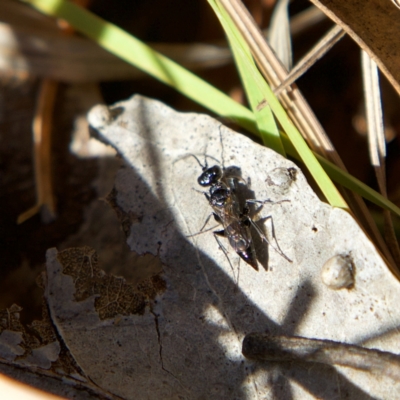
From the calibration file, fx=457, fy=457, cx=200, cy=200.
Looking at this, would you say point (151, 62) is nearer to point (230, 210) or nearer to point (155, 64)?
point (155, 64)

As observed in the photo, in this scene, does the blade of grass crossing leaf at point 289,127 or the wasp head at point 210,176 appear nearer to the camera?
the blade of grass crossing leaf at point 289,127

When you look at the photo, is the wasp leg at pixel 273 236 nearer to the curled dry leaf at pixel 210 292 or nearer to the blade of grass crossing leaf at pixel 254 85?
the curled dry leaf at pixel 210 292

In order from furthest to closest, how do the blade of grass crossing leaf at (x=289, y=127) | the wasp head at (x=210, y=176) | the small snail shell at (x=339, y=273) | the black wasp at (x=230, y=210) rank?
the wasp head at (x=210, y=176) → the black wasp at (x=230, y=210) → the blade of grass crossing leaf at (x=289, y=127) → the small snail shell at (x=339, y=273)

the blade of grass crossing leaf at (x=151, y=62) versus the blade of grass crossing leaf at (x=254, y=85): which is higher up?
Result: the blade of grass crossing leaf at (x=254, y=85)

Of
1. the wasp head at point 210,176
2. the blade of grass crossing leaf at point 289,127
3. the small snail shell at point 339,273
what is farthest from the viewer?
the wasp head at point 210,176

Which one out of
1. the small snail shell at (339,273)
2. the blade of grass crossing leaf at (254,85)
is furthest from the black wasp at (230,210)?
the small snail shell at (339,273)

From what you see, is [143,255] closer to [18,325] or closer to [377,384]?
[18,325]

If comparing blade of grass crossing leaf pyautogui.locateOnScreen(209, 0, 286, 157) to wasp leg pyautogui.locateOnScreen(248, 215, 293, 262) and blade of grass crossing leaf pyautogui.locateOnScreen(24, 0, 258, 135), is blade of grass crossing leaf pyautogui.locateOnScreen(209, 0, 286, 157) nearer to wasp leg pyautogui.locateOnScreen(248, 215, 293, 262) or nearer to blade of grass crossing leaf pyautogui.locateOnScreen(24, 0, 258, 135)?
blade of grass crossing leaf pyautogui.locateOnScreen(24, 0, 258, 135)

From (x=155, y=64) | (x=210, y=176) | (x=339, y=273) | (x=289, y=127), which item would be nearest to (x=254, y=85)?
(x=289, y=127)
